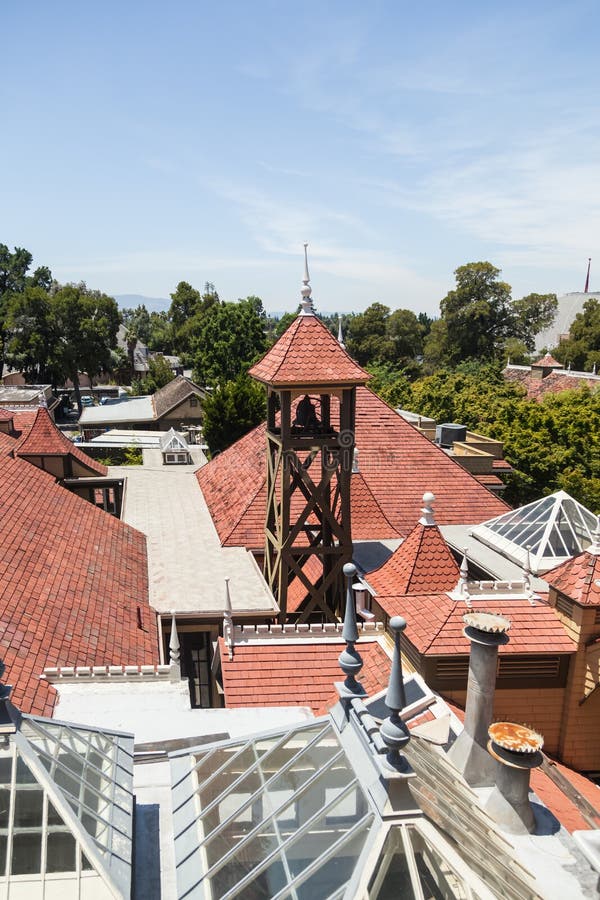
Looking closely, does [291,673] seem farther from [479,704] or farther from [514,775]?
[514,775]

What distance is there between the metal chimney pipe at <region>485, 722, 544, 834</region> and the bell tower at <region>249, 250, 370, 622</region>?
7478 mm

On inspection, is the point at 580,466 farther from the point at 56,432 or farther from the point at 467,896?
the point at 467,896

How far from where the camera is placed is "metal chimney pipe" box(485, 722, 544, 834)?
7.50 metres

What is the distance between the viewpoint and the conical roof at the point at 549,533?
634 inches

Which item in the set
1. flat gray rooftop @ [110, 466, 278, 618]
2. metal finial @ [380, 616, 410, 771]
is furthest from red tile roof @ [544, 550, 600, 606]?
metal finial @ [380, 616, 410, 771]

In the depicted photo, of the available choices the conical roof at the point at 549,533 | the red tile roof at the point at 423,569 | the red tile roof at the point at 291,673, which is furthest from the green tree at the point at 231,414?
the red tile roof at the point at 291,673

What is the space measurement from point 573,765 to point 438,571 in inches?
168

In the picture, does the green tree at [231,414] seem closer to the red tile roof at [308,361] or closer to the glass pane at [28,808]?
the red tile roof at [308,361]

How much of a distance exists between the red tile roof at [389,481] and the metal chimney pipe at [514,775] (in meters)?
12.1

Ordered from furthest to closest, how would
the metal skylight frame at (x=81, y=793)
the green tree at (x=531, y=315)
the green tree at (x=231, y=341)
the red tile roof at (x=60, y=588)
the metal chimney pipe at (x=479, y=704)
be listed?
1. the green tree at (x=531, y=315)
2. the green tree at (x=231, y=341)
3. the red tile roof at (x=60, y=588)
4. the metal chimney pipe at (x=479, y=704)
5. the metal skylight frame at (x=81, y=793)

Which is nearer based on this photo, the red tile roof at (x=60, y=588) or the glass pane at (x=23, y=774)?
the glass pane at (x=23, y=774)

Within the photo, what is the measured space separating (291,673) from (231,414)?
2789 cm

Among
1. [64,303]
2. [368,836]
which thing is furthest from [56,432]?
[64,303]

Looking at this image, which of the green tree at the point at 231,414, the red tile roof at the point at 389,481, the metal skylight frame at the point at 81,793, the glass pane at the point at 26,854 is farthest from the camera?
the green tree at the point at 231,414
